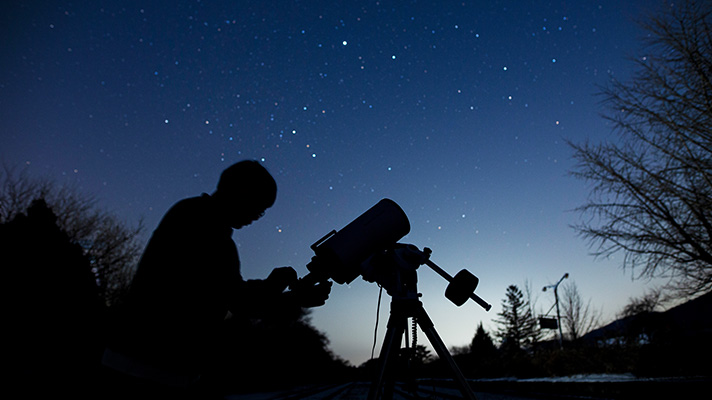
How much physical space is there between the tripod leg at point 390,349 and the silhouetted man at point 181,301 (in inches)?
37.9

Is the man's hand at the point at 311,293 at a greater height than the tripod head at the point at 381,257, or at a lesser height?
lesser

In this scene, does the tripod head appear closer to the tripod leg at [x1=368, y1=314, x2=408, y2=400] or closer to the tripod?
the tripod

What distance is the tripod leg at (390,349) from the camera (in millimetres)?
2297

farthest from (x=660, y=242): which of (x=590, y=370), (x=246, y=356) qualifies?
(x=246, y=356)

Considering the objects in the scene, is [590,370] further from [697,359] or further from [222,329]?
[222,329]

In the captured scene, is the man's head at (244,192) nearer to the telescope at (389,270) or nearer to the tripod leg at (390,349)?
the telescope at (389,270)

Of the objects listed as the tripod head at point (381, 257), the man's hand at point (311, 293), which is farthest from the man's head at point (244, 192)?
the tripod head at point (381, 257)

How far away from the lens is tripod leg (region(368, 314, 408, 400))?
2297mm

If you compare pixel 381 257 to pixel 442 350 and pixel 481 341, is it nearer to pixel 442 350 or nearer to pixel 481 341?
pixel 442 350

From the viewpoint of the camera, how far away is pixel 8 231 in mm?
16328

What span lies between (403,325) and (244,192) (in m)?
1.44

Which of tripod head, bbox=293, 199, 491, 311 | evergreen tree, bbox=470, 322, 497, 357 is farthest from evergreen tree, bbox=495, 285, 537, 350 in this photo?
tripod head, bbox=293, 199, 491, 311

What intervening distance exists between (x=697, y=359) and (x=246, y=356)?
1914 cm

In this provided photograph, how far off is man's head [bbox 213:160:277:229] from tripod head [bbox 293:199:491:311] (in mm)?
692
